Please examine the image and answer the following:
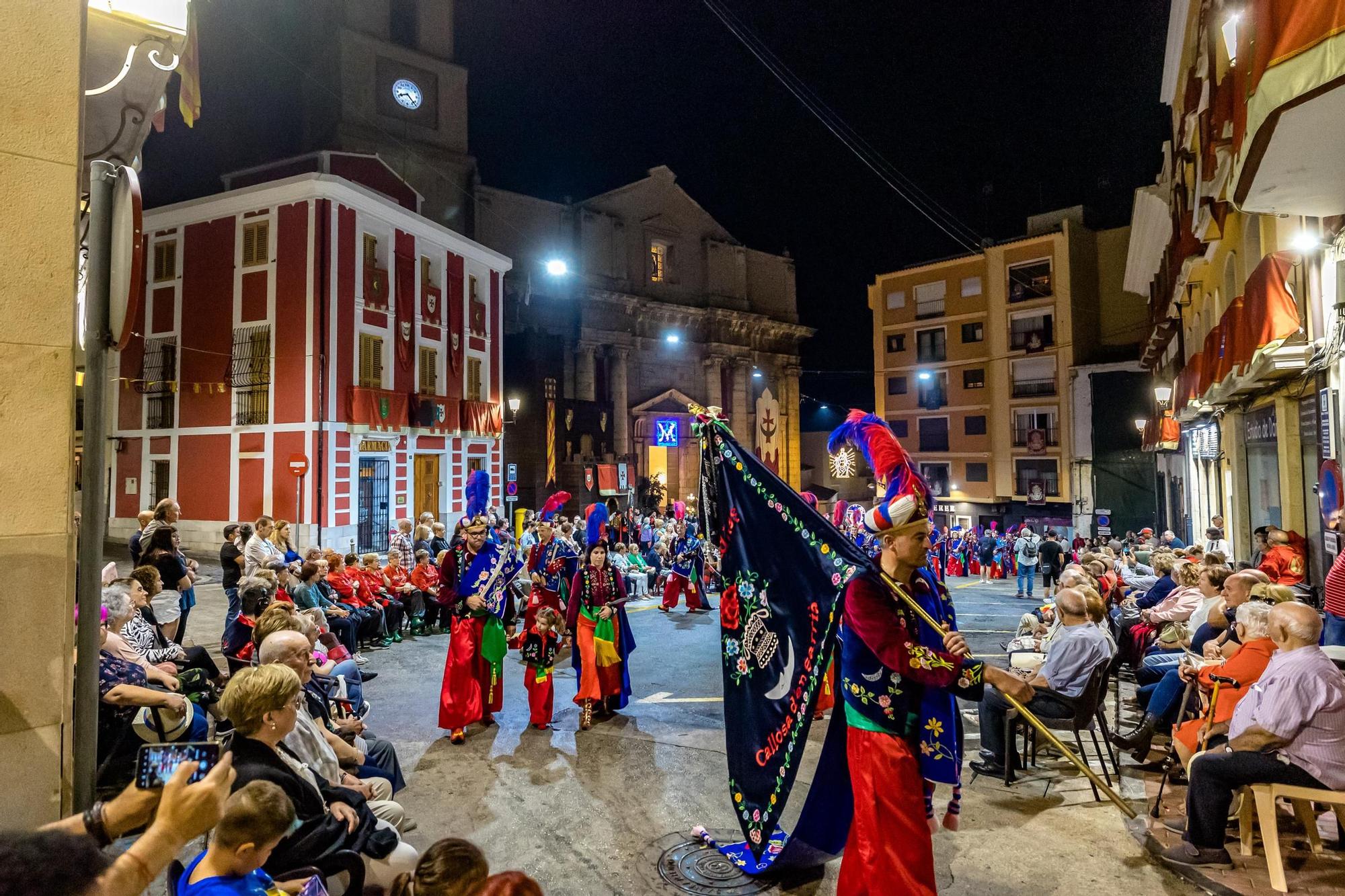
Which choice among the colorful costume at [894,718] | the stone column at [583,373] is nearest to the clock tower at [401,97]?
the stone column at [583,373]

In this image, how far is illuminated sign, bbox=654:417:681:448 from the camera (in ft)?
116

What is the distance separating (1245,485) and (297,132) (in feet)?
100

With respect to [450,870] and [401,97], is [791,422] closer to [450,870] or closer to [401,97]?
[401,97]

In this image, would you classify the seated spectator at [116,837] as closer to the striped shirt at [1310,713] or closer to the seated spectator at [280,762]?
the seated spectator at [280,762]

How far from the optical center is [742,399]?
4022 cm

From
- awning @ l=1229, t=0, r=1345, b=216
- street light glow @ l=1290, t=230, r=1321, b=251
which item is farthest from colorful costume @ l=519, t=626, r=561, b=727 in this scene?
street light glow @ l=1290, t=230, r=1321, b=251

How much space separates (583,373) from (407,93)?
13120mm

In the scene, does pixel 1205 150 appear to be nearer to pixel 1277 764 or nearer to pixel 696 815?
pixel 1277 764

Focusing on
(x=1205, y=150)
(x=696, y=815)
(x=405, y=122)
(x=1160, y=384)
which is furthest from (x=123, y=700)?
(x=1160, y=384)

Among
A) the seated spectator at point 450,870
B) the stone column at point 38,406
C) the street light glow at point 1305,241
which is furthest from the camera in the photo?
the street light glow at point 1305,241

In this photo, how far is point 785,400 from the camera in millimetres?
42750

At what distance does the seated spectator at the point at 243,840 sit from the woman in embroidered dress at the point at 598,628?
4887mm

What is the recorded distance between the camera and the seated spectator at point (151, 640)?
20.5ft

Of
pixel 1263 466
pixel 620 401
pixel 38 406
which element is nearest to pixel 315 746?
pixel 38 406
